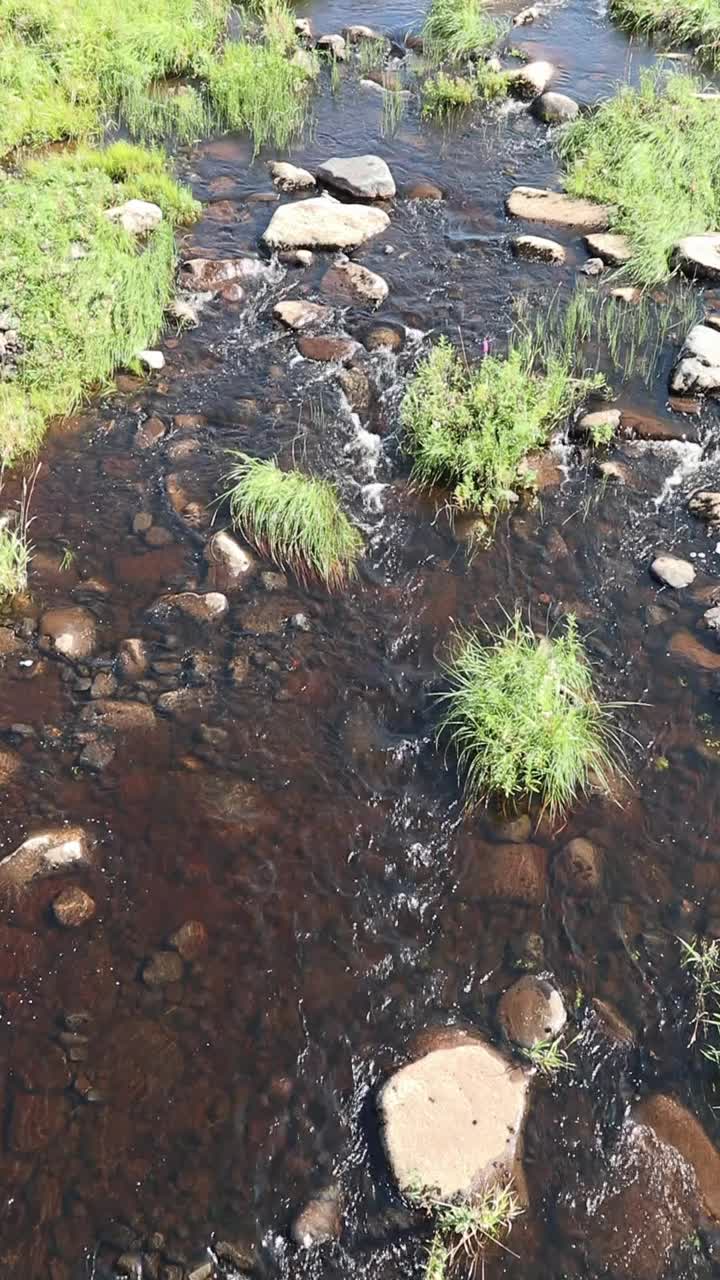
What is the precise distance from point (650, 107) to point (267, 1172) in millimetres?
15482

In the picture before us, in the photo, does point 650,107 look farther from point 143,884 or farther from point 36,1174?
point 36,1174

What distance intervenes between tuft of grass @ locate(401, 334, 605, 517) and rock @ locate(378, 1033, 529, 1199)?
5.06 meters

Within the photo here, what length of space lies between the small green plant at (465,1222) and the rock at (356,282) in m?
9.63

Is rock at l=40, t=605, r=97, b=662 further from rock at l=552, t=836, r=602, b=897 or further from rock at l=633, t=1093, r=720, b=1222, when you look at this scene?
rock at l=633, t=1093, r=720, b=1222

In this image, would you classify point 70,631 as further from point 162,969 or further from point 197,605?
point 162,969

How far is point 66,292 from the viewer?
34.8 feet

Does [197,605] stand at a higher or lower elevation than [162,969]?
higher

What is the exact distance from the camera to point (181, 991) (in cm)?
593

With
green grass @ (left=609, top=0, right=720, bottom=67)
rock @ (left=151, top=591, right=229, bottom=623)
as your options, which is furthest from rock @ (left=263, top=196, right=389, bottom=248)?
green grass @ (left=609, top=0, right=720, bottom=67)

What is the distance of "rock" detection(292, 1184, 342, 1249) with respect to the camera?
4965 mm

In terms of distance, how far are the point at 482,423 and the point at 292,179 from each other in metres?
6.84

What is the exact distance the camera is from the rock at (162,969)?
597 centimetres

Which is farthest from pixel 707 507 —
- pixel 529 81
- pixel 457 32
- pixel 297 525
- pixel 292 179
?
pixel 457 32

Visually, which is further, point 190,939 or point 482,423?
point 482,423
